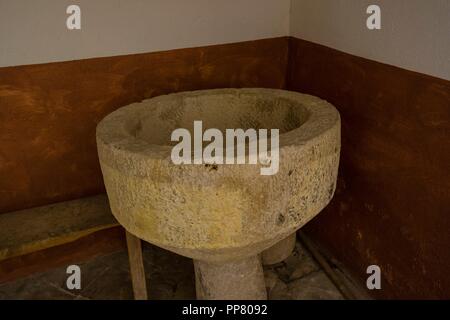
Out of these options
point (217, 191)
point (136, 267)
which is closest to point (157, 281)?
point (136, 267)

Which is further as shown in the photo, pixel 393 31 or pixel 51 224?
pixel 51 224

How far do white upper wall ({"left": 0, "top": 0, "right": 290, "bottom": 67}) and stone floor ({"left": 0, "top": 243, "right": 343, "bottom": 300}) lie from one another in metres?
1.18

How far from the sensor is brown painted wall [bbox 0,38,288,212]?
2.00 metres

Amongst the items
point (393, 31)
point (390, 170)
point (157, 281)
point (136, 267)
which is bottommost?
point (157, 281)

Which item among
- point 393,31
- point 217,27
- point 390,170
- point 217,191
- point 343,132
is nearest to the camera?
point 217,191

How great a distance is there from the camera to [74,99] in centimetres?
208

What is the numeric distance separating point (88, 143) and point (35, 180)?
329mm

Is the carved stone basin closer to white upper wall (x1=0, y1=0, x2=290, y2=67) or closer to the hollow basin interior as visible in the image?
the hollow basin interior

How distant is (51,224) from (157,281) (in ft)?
2.19

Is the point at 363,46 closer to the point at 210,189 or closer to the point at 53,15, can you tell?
the point at 210,189

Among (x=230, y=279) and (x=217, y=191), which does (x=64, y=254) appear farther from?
(x=217, y=191)

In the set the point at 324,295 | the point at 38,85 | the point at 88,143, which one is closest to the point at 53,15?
the point at 38,85

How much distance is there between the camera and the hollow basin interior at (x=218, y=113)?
74.8 inches

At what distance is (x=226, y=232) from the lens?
1360 millimetres
